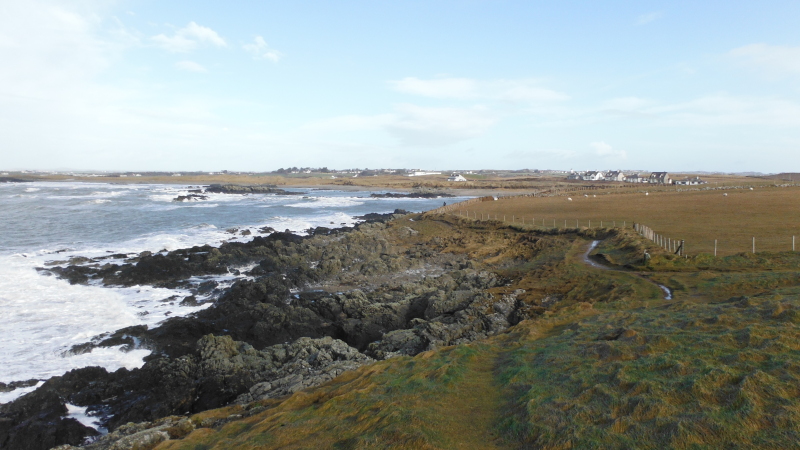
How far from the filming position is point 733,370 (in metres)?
6.72

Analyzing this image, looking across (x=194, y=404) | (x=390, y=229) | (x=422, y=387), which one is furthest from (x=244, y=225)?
(x=422, y=387)

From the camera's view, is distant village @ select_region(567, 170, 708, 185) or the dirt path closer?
the dirt path

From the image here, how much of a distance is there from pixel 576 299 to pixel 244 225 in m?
36.6

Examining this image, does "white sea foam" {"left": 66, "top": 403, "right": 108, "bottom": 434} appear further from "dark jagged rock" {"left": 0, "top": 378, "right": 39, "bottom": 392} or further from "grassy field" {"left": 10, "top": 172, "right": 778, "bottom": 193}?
"grassy field" {"left": 10, "top": 172, "right": 778, "bottom": 193}

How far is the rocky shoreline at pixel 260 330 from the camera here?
1045 cm

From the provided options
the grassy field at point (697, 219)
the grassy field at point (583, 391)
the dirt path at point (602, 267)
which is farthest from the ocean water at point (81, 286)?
the grassy field at point (697, 219)

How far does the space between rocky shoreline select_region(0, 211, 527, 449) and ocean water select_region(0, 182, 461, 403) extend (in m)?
1.02

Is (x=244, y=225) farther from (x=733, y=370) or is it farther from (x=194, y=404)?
(x=733, y=370)

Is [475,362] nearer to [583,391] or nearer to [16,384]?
[583,391]

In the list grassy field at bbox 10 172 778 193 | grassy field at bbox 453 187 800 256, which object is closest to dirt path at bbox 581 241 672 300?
grassy field at bbox 453 187 800 256

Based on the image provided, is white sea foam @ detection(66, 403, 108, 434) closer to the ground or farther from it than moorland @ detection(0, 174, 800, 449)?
closer to the ground

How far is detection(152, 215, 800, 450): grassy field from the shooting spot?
566cm

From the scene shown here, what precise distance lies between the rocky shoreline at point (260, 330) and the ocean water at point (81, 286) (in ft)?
3.35

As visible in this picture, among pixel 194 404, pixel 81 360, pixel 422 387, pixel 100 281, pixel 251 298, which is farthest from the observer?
pixel 100 281
